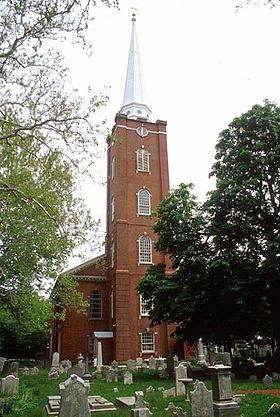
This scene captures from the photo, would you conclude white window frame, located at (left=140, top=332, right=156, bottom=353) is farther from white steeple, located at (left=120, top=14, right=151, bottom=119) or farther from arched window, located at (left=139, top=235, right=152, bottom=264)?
white steeple, located at (left=120, top=14, right=151, bottom=119)

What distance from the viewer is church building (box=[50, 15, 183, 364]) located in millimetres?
30766

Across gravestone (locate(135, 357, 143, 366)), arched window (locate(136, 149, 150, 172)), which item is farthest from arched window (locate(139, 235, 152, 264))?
gravestone (locate(135, 357, 143, 366))

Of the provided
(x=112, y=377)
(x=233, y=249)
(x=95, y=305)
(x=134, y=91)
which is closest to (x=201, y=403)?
(x=233, y=249)

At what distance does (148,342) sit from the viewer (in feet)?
101

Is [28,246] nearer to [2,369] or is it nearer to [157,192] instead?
[2,369]

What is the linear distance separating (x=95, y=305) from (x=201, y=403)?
26.2 meters

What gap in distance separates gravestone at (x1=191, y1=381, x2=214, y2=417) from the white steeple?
3251cm

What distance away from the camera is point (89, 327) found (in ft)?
108

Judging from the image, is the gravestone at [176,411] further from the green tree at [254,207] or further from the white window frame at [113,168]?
the white window frame at [113,168]

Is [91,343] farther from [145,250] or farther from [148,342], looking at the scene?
[145,250]

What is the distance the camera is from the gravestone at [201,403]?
8703 millimetres

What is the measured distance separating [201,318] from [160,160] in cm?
2005

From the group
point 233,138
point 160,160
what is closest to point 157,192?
point 160,160

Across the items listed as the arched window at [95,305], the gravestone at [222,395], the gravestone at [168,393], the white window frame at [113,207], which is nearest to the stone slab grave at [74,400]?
the gravestone at [222,395]
